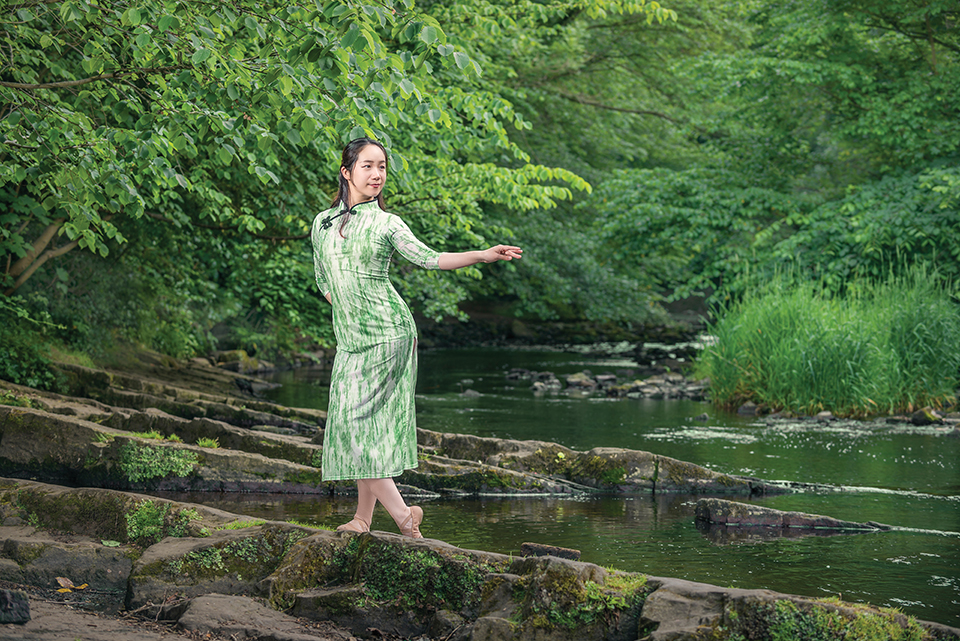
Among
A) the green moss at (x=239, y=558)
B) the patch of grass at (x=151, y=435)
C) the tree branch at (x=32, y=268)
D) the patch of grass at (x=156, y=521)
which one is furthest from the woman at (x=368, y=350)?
the tree branch at (x=32, y=268)

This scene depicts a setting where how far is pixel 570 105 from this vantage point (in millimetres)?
26969

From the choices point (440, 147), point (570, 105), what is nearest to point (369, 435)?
point (440, 147)

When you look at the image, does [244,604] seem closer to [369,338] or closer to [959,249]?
[369,338]

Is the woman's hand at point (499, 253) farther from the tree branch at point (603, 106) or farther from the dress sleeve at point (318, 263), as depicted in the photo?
the tree branch at point (603, 106)

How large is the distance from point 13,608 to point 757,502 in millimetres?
6087

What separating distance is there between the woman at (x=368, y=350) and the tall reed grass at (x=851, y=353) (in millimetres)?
11619

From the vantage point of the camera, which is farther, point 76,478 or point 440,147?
point 440,147

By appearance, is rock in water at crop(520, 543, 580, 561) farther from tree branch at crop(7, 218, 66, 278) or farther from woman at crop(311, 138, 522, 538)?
tree branch at crop(7, 218, 66, 278)

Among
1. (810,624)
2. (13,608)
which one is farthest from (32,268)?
(810,624)

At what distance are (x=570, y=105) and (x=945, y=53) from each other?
31.3ft

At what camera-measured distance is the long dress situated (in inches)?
201

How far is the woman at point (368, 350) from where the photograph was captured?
511cm

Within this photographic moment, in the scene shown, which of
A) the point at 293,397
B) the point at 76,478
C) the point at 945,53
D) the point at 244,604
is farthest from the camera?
the point at 945,53

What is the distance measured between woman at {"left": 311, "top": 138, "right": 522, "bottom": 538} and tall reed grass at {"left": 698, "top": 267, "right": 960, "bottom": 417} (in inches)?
457
